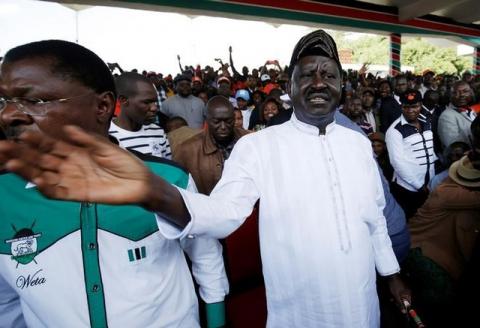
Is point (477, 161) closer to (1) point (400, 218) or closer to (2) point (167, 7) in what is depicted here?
(1) point (400, 218)

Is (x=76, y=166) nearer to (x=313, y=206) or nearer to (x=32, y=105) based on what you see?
(x=32, y=105)

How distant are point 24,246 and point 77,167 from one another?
1.40ft

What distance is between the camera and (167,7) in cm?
934

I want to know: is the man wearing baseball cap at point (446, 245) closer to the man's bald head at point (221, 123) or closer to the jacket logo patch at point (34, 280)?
the man's bald head at point (221, 123)

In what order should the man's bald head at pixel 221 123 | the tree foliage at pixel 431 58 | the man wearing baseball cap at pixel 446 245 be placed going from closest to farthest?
1. the man wearing baseball cap at pixel 446 245
2. the man's bald head at pixel 221 123
3. the tree foliage at pixel 431 58

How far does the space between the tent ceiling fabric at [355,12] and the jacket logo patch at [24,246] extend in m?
8.58

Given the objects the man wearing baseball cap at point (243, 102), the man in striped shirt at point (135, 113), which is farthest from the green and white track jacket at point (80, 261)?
the man wearing baseball cap at point (243, 102)

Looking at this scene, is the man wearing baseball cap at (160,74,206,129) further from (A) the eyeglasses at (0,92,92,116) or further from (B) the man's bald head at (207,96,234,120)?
(A) the eyeglasses at (0,92,92,116)

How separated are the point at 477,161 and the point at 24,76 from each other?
246 cm

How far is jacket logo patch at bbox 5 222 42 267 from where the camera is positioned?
101 centimetres

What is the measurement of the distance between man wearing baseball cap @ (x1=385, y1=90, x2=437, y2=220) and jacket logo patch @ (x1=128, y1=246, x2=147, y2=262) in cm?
309

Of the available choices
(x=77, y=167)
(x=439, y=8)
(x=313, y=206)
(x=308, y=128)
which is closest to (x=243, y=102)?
Answer: (x=308, y=128)

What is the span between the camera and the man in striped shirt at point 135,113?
9.00ft

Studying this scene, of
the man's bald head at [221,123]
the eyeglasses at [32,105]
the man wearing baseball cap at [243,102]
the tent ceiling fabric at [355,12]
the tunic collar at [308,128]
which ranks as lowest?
the tunic collar at [308,128]
